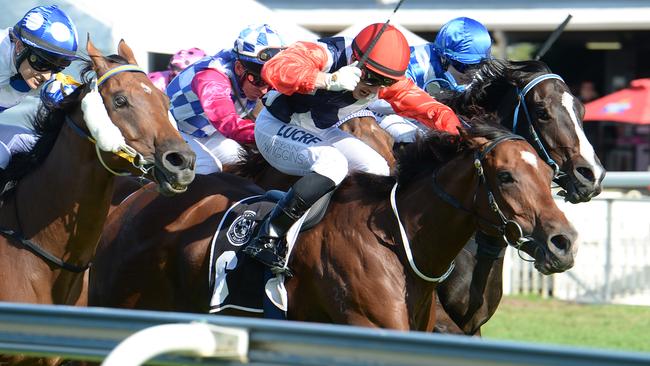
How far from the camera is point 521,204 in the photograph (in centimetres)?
481

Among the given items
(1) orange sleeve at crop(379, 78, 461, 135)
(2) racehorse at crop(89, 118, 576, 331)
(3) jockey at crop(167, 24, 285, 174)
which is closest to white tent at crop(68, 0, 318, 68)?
(3) jockey at crop(167, 24, 285, 174)

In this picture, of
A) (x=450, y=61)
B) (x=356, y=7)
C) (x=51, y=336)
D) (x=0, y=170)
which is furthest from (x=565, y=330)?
(x=356, y=7)

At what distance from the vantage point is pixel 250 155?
20.1 feet

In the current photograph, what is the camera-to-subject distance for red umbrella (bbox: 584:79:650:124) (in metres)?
12.3

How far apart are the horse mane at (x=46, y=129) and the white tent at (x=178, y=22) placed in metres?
4.56

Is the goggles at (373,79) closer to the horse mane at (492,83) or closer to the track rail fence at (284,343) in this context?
the horse mane at (492,83)

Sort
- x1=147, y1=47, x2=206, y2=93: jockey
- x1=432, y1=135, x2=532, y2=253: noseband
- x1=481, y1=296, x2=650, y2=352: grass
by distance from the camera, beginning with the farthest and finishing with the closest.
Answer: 1. x1=147, y1=47, x2=206, y2=93: jockey
2. x1=481, y1=296, x2=650, y2=352: grass
3. x1=432, y1=135, x2=532, y2=253: noseband

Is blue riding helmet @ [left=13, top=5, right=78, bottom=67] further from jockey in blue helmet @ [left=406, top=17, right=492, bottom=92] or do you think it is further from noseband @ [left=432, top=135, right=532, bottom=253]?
jockey in blue helmet @ [left=406, top=17, right=492, bottom=92]

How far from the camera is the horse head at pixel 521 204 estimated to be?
471cm

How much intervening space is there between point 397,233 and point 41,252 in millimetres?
1566

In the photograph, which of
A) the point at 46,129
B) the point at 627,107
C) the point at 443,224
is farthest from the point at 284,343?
the point at 627,107

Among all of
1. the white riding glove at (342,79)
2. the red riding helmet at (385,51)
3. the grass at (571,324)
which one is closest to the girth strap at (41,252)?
the white riding glove at (342,79)

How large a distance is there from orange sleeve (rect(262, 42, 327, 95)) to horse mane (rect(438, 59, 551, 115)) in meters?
1.25

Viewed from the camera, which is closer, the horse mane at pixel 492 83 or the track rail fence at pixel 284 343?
the track rail fence at pixel 284 343
